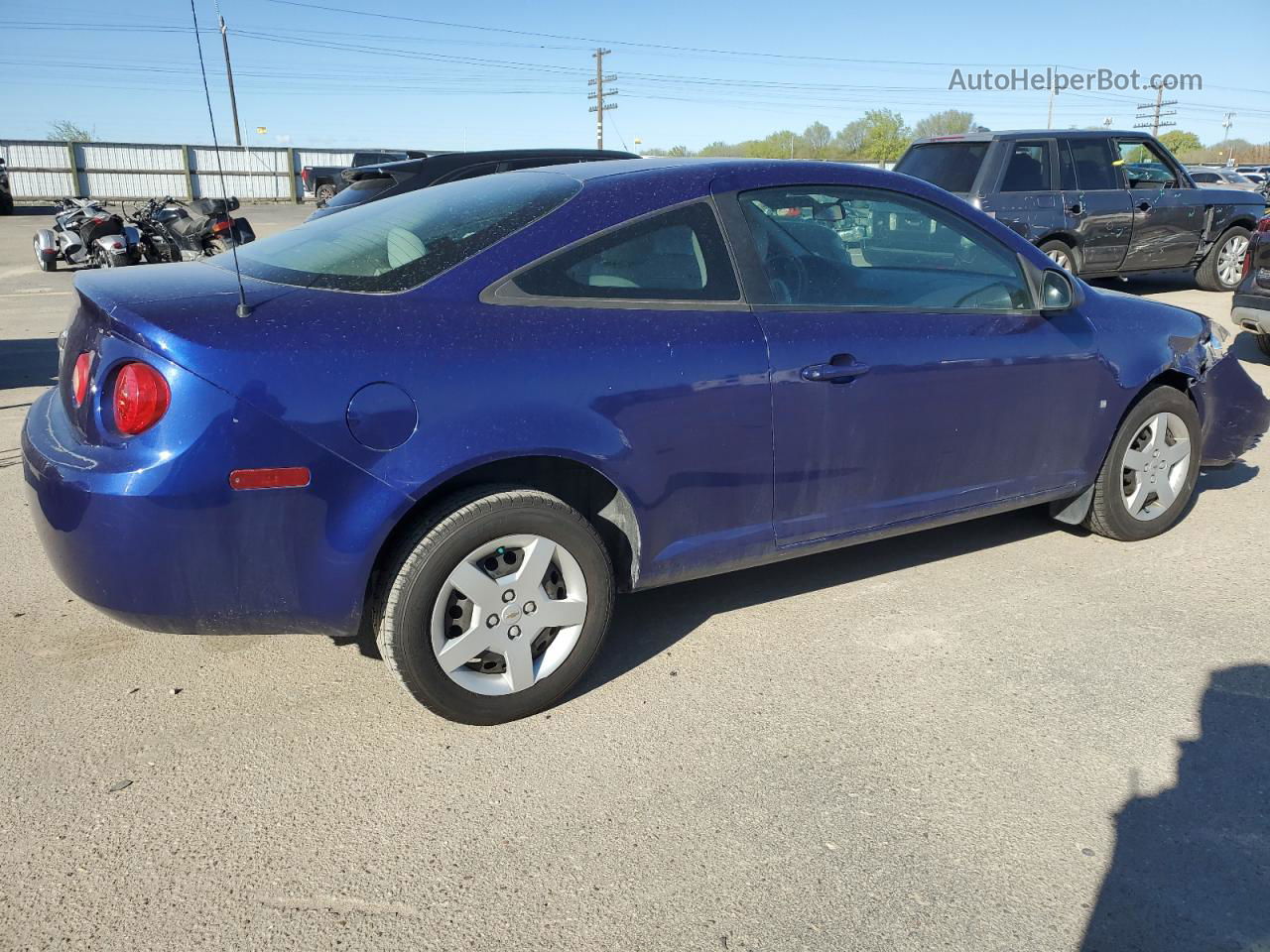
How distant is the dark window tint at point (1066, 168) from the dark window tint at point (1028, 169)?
0.51 feet

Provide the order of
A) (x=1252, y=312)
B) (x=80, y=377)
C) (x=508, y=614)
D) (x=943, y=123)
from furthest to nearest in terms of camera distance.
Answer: (x=943, y=123) < (x=1252, y=312) < (x=508, y=614) < (x=80, y=377)

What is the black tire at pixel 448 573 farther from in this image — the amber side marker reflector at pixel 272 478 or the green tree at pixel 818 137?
the green tree at pixel 818 137

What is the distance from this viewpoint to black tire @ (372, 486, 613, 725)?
270 cm

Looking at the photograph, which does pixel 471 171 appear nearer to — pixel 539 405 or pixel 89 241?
pixel 539 405

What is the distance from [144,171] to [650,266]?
1556 inches

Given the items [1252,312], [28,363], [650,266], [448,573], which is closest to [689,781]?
[448,573]

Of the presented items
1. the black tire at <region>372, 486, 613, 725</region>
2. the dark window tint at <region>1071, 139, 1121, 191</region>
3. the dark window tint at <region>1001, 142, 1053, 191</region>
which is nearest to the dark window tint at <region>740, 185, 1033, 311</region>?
the black tire at <region>372, 486, 613, 725</region>

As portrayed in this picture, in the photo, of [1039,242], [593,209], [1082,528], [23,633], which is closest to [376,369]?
[593,209]

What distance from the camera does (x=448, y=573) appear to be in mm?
2736

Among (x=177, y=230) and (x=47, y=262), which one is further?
(x=47, y=262)

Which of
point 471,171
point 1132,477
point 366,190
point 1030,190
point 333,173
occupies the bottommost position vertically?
point 1132,477

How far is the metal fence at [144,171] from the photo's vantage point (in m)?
35.0

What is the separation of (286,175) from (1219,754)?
41739 millimetres

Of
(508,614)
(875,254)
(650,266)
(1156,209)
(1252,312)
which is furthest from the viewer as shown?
(1156,209)
